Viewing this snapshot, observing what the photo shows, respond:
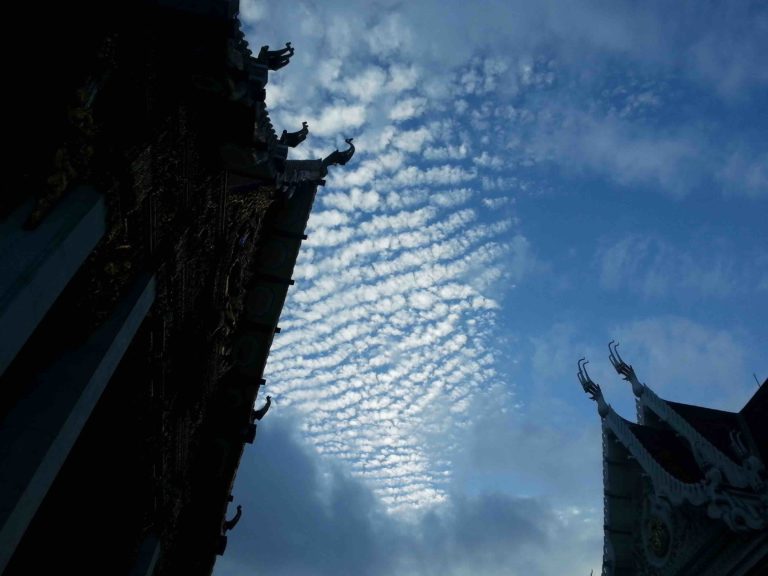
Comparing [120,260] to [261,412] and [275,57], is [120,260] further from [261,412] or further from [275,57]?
[261,412]

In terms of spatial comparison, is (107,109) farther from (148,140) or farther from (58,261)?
(58,261)

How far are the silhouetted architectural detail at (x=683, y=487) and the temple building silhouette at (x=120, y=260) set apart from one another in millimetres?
14622

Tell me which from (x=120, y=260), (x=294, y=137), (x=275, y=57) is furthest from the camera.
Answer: (x=294, y=137)

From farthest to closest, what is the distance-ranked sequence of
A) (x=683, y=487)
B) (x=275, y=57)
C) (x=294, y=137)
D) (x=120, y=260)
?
(x=683, y=487) < (x=294, y=137) < (x=275, y=57) < (x=120, y=260)

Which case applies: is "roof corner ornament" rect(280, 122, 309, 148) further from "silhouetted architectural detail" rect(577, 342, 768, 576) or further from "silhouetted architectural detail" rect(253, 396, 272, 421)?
"silhouetted architectural detail" rect(577, 342, 768, 576)

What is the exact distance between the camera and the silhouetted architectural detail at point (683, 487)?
14969 millimetres

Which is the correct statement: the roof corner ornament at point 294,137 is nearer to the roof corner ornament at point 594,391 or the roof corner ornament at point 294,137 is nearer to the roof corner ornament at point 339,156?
the roof corner ornament at point 339,156

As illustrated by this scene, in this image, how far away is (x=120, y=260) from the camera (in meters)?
6.11

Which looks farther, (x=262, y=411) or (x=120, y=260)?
(x=262, y=411)

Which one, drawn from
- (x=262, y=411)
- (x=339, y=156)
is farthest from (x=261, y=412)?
(x=339, y=156)

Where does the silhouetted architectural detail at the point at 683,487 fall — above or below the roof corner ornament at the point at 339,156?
below

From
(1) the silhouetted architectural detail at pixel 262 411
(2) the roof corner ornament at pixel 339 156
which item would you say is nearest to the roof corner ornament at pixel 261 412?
(1) the silhouetted architectural detail at pixel 262 411

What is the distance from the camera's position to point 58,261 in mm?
4578

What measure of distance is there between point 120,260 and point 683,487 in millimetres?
17988
